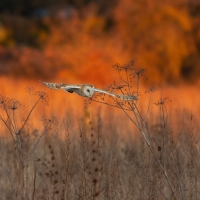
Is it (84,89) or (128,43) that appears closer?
(84,89)

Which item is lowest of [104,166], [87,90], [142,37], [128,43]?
[104,166]

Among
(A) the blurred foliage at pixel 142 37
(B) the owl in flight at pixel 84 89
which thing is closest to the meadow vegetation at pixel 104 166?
(B) the owl in flight at pixel 84 89

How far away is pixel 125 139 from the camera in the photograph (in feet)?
23.4

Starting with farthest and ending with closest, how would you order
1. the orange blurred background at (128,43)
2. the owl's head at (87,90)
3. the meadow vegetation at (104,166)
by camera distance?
1. the orange blurred background at (128,43)
2. the meadow vegetation at (104,166)
3. the owl's head at (87,90)

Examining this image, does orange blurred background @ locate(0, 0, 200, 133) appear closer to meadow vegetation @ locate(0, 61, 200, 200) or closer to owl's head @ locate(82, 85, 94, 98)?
meadow vegetation @ locate(0, 61, 200, 200)

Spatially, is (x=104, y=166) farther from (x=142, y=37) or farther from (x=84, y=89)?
(x=142, y=37)

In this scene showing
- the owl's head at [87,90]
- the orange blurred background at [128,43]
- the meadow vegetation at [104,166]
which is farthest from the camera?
the orange blurred background at [128,43]

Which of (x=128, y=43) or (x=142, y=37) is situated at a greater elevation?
(x=142, y=37)

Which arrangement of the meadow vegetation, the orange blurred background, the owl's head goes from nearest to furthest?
the owl's head < the meadow vegetation < the orange blurred background

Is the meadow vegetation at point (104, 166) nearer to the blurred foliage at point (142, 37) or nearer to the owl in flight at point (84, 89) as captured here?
the owl in flight at point (84, 89)

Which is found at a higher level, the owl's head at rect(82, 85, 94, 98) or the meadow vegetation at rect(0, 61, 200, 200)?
the owl's head at rect(82, 85, 94, 98)

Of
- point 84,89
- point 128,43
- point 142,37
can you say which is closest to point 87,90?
point 84,89

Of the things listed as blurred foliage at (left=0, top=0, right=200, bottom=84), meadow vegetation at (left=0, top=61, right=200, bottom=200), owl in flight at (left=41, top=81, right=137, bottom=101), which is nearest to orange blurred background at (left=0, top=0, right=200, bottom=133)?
blurred foliage at (left=0, top=0, right=200, bottom=84)

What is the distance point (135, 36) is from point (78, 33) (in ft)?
10.5
